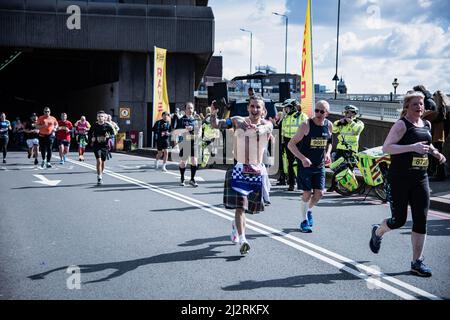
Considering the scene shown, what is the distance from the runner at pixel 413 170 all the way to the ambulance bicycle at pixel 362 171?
5.04 m

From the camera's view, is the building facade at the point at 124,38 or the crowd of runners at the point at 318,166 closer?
the crowd of runners at the point at 318,166

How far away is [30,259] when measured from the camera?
691cm

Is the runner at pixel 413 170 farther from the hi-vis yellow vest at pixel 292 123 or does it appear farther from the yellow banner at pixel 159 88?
the yellow banner at pixel 159 88

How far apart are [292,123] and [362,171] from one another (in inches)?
93.6

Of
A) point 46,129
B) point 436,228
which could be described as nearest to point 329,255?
point 436,228

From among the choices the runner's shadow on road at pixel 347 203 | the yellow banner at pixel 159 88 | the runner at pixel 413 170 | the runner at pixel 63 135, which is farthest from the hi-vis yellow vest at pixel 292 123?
the yellow banner at pixel 159 88

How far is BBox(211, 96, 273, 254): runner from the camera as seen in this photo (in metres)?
7.13

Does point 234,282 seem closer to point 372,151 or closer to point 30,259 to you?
point 30,259

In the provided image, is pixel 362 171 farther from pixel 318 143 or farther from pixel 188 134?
pixel 188 134

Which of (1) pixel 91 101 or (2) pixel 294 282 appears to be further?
(1) pixel 91 101

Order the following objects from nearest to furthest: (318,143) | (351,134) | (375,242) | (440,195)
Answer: (375,242) → (318,143) → (440,195) → (351,134)

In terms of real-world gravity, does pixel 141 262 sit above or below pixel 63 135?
below

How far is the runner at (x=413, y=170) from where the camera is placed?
6215 millimetres

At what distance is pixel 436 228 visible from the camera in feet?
30.3
